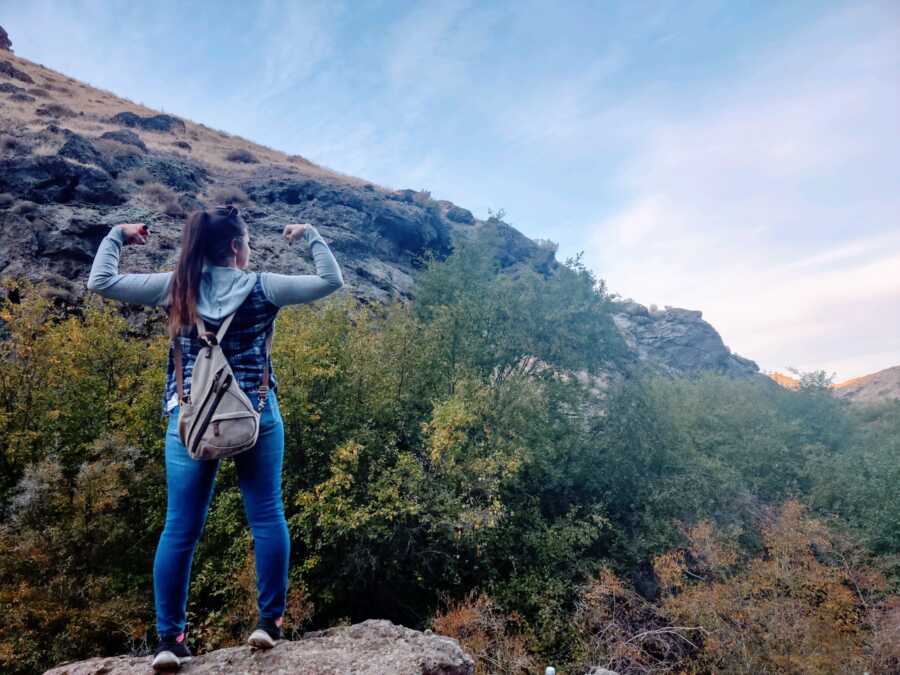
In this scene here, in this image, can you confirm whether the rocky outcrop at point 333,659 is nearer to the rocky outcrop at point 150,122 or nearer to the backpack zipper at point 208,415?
the backpack zipper at point 208,415

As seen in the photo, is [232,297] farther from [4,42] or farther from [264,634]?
[4,42]

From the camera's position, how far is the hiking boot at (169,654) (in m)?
2.42

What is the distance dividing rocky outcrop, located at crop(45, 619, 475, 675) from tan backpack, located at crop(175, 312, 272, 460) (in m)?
1.27

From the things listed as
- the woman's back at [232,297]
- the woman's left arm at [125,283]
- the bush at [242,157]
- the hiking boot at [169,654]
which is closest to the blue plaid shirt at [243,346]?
the woman's back at [232,297]

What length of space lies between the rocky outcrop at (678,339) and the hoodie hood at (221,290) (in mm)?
50329

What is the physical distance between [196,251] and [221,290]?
0.23m

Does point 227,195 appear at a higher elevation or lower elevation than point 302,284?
higher

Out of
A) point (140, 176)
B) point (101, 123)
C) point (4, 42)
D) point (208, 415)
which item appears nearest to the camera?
point (208, 415)

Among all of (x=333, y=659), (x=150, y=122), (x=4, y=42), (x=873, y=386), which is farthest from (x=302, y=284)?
(x=873, y=386)

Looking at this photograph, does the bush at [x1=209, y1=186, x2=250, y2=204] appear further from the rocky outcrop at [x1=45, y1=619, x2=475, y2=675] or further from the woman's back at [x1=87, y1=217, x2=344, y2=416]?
the rocky outcrop at [x1=45, y1=619, x2=475, y2=675]

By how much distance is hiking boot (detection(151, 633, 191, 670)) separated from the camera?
2420mm

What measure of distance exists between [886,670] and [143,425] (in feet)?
65.5

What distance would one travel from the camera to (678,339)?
54812 mm

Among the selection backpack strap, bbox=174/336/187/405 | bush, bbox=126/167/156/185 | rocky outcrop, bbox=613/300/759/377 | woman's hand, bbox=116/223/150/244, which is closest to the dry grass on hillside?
bush, bbox=126/167/156/185
